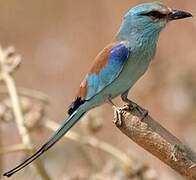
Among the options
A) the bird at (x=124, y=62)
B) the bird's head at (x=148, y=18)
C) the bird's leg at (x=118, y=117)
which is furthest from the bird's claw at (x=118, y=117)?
the bird's head at (x=148, y=18)

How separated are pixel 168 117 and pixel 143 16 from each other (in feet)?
6.52

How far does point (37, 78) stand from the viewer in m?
6.00

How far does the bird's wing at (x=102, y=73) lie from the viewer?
8.87 ft

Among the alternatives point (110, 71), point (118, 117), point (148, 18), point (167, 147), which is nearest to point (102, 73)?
point (110, 71)

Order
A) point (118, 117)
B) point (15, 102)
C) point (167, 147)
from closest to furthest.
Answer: point (167, 147), point (118, 117), point (15, 102)

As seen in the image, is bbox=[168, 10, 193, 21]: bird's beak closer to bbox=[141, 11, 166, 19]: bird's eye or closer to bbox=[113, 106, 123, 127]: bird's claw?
bbox=[141, 11, 166, 19]: bird's eye

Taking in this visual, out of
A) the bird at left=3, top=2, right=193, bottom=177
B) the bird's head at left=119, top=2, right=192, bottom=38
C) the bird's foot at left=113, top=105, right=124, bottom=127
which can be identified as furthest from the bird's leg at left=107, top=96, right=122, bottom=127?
the bird's head at left=119, top=2, right=192, bottom=38

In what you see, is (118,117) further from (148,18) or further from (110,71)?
(148,18)

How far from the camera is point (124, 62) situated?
8.84 feet

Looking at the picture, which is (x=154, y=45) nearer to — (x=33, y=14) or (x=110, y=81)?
(x=110, y=81)

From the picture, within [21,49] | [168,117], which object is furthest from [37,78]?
[168,117]

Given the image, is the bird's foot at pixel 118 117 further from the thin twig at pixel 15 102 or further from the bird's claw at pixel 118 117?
the thin twig at pixel 15 102

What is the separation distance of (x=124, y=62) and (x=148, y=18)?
7.4 inches

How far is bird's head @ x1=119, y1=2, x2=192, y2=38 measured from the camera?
272cm
